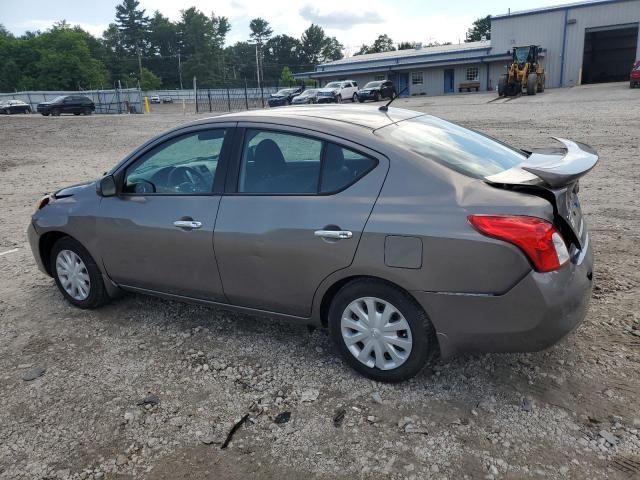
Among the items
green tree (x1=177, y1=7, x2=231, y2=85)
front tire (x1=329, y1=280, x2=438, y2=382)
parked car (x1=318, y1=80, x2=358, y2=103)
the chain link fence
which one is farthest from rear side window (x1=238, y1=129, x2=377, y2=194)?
green tree (x1=177, y1=7, x2=231, y2=85)

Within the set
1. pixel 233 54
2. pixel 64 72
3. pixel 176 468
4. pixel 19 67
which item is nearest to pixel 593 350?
pixel 176 468

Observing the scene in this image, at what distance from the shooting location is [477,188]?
9.46 feet

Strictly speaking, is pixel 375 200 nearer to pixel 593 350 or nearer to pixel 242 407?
pixel 242 407

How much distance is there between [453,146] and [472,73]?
48.8 meters

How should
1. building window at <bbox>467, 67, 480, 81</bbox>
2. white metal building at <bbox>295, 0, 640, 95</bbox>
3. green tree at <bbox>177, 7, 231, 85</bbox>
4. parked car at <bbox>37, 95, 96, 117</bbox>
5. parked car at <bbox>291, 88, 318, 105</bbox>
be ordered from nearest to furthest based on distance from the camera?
parked car at <bbox>37, 95, 96, 117</bbox> < parked car at <bbox>291, 88, 318, 105</bbox> < white metal building at <bbox>295, 0, 640, 95</bbox> < building window at <bbox>467, 67, 480, 81</bbox> < green tree at <bbox>177, 7, 231, 85</bbox>

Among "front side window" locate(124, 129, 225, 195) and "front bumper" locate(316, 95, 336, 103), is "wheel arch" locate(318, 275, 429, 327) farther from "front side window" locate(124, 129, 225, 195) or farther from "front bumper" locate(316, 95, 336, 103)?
"front bumper" locate(316, 95, 336, 103)

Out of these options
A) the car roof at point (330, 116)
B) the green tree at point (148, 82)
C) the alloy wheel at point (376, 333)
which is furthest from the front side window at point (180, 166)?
the green tree at point (148, 82)

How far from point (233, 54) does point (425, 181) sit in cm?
12157

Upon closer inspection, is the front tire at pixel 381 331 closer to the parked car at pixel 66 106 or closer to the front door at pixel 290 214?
the front door at pixel 290 214

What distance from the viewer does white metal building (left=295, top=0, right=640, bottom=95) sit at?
41.1 m

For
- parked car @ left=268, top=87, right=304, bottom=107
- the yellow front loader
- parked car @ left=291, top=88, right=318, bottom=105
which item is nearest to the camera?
the yellow front loader

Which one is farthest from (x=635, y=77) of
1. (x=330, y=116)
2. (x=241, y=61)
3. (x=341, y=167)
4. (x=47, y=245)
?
(x=241, y=61)

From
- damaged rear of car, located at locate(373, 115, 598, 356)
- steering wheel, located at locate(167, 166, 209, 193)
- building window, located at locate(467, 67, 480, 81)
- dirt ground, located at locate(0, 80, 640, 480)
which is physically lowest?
dirt ground, located at locate(0, 80, 640, 480)

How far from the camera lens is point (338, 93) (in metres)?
39.5
